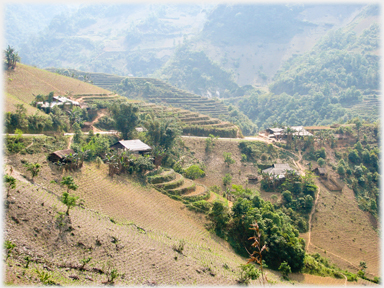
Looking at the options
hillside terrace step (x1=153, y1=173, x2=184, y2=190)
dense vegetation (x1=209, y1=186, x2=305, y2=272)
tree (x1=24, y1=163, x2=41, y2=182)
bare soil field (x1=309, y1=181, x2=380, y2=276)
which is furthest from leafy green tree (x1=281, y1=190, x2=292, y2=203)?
tree (x1=24, y1=163, x2=41, y2=182)

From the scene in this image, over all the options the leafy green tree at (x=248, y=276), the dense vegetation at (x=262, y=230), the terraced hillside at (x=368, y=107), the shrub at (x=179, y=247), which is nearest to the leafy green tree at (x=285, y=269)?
the dense vegetation at (x=262, y=230)

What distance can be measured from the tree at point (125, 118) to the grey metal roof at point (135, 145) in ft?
11.0

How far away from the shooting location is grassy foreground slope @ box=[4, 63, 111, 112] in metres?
48.7

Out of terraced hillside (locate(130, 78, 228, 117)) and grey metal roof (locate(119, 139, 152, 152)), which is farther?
terraced hillside (locate(130, 78, 228, 117))

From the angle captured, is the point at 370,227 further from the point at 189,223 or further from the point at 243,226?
the point at 189,223

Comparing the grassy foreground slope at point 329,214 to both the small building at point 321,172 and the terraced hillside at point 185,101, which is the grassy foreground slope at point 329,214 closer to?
the small building at point 321,172

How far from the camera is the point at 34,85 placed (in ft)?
175

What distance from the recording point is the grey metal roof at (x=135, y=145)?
119ft

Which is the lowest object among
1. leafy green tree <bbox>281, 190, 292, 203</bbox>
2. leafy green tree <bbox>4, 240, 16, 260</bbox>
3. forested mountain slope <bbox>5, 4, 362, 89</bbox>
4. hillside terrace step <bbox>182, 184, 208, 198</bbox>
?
leafy green tree <bbox>281, 190, 292, 203</bbox>

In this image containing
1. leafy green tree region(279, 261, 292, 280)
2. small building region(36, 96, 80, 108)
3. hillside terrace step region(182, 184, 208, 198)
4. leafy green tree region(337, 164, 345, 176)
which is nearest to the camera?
leafy green tree region(279, 261, 292, 280)

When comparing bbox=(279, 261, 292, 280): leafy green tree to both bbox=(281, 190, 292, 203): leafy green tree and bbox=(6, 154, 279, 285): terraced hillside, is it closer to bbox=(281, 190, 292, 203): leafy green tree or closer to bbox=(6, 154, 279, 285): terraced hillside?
bbox=(6, 154, 279, 285): terraced hillside

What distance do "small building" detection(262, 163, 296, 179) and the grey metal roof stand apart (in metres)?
17.2

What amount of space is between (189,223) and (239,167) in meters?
19.1

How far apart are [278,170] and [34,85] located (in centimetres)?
4204
